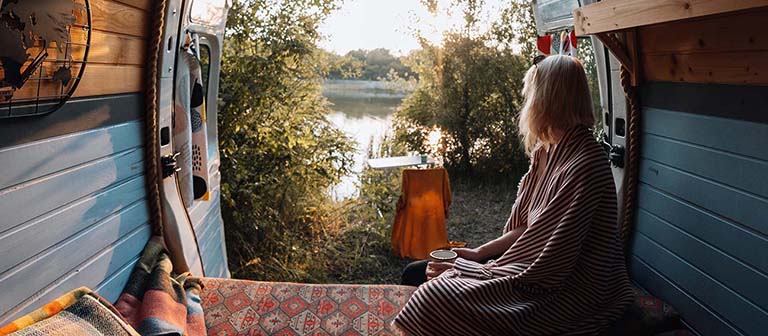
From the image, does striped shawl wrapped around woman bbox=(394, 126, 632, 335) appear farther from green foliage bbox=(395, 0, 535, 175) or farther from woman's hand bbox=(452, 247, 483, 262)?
green foliage bbox=(395, 0, 535, 175)

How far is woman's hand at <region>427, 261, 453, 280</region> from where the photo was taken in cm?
276

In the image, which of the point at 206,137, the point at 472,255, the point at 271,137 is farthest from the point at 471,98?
the point at 472,255

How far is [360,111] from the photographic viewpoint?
10.1 metres

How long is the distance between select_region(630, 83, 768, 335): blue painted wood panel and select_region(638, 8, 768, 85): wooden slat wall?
6 cm

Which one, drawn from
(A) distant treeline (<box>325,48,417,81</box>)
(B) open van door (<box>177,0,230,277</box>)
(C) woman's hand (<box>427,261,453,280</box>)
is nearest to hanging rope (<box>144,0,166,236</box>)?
(B) open van door (<box>177,0,230,277</box>)

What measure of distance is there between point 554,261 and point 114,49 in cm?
212

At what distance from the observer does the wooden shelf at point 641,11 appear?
1.86 m

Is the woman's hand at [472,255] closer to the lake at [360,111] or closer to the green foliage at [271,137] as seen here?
the green foliage at [271,137]

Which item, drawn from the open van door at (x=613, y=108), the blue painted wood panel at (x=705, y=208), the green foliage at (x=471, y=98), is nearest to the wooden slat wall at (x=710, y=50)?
the blue painted wood panel at (x=705, y=208)

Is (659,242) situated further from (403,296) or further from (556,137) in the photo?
(403,296)

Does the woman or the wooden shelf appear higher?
the wooden shelf

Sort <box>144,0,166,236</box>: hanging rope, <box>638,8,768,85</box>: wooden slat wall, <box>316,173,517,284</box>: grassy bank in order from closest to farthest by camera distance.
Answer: <box>638,8,768,85</box>: wooden slat wall
<box>144,0,166,236</box>: hanging rope
<box>316,173,517,284</box>: grassy bank

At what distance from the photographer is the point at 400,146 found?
953 centimetres

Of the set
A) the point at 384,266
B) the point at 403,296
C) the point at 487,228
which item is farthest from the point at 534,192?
the point at 487,228
